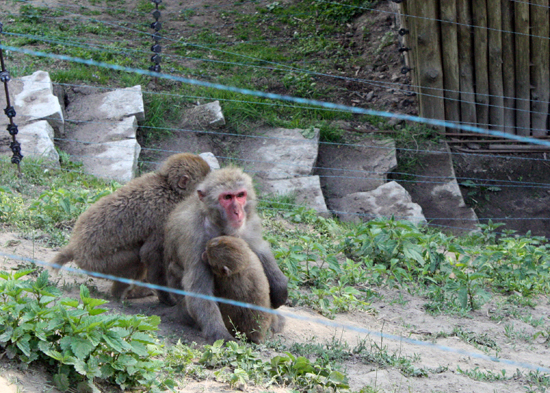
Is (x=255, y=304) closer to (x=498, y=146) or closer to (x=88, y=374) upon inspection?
(x=88, y=374)

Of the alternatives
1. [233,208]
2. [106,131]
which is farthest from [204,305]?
[106,131]

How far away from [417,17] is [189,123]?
11.7ft

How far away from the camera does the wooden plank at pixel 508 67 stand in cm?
914

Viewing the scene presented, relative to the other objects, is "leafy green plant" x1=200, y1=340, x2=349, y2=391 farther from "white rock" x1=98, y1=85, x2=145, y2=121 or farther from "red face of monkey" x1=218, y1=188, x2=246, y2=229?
"white rock" x1=98, y1=85, x2=145, y2=121

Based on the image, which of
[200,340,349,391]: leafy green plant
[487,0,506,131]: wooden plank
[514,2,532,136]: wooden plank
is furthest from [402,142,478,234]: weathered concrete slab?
[200,340,349,391]: leafy green plant

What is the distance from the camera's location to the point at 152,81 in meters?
9.74

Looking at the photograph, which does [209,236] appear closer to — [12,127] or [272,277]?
[272,277]

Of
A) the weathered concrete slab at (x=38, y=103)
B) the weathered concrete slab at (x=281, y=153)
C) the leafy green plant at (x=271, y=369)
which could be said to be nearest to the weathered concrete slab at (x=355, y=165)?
the weathered concrete slab at (x=281, y=153)

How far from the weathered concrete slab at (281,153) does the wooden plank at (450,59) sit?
2.09 meters

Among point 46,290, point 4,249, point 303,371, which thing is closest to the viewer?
point 46,290

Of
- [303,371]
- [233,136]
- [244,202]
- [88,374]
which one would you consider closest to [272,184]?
[233,136]

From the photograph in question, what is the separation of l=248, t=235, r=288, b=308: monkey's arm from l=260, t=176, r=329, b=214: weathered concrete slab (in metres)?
3.28

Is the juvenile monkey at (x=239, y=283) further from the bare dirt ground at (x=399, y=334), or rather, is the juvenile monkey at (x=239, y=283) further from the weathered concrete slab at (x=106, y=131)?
the weathered concrete slab at (x=106, y=131)

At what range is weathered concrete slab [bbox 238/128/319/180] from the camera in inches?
345
